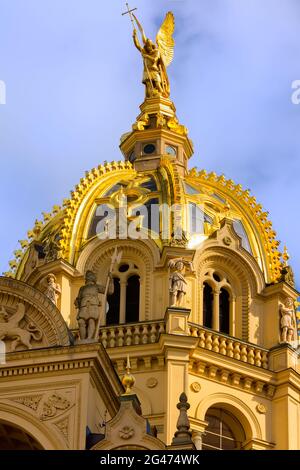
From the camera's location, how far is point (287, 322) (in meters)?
52.7

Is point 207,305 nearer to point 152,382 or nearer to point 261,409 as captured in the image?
point 261,409

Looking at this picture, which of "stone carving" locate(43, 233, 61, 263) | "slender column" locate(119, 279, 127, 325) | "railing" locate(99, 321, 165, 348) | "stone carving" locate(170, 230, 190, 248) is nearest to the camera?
"railing" locate(99, 321, 165, 348)

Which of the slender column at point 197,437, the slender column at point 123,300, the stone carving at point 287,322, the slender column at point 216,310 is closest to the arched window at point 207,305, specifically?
the slender column at point 216,310

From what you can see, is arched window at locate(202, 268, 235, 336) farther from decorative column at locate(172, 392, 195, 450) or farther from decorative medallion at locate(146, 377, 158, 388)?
decorative column at locate(172, 392, 195, 450)

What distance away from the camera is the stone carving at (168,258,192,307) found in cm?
5044

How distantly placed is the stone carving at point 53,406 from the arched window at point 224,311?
15.1 meters

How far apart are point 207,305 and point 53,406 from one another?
1539cm

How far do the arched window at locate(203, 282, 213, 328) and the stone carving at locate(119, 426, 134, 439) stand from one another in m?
15.3

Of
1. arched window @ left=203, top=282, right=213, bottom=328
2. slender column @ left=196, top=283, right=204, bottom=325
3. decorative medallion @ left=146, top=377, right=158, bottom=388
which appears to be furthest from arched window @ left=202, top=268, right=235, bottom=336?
decorative medallion @ left=146, top=377, right=158, bottom=388

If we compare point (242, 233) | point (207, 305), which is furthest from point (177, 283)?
point (242, 233)

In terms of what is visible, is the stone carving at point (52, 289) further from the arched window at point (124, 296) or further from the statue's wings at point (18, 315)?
the statue's wings at point (18, 315)

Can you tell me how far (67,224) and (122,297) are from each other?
3.07 metres

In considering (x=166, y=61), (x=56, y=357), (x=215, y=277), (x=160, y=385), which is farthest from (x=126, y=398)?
(x=166, y=61)
